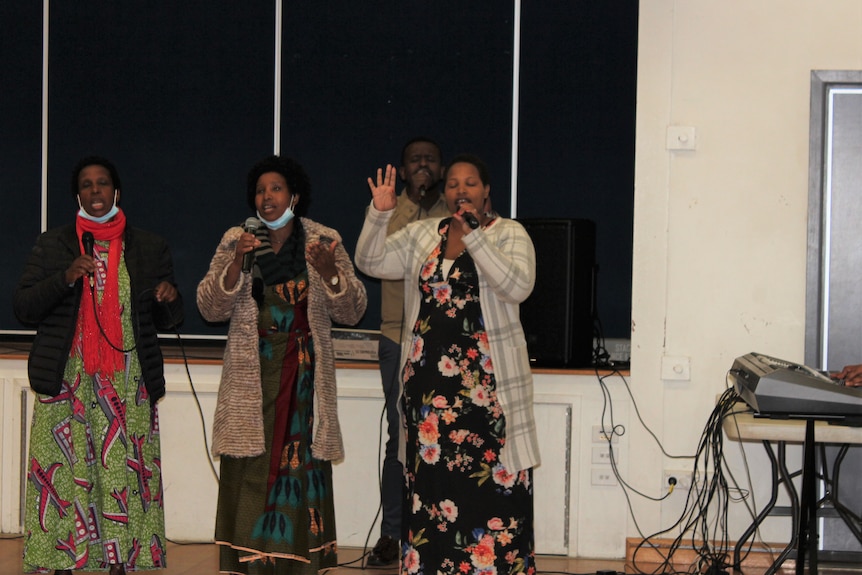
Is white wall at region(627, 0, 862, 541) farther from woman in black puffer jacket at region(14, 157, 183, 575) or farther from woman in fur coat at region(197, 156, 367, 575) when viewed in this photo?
woman in black puffer jacket at region(14, 157, 183, 575)

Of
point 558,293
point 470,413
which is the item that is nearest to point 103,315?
point 470,413

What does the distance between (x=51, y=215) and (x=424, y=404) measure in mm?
3012

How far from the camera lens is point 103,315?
385 cm

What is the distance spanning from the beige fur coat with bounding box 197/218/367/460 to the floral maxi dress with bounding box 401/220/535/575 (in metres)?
0.41

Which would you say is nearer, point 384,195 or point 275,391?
point 384,195

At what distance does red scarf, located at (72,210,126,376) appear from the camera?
3.82 metres

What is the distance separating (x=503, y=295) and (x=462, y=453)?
1.84ft

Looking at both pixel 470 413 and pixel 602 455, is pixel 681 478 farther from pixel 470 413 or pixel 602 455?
pixel 470 413

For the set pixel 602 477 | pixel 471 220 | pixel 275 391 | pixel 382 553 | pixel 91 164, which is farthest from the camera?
pixel 602 477

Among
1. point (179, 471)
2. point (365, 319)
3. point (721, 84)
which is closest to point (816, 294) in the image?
point (721, 84)

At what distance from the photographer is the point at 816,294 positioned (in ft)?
14.2

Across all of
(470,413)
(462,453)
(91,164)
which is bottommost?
(462,453)

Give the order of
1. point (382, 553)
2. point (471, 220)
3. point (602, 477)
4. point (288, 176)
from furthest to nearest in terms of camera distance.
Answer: point (602, 477) < point (382, 553) < point (288, 176) < point (471, 220)

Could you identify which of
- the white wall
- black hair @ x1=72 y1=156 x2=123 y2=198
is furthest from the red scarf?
the white wall
